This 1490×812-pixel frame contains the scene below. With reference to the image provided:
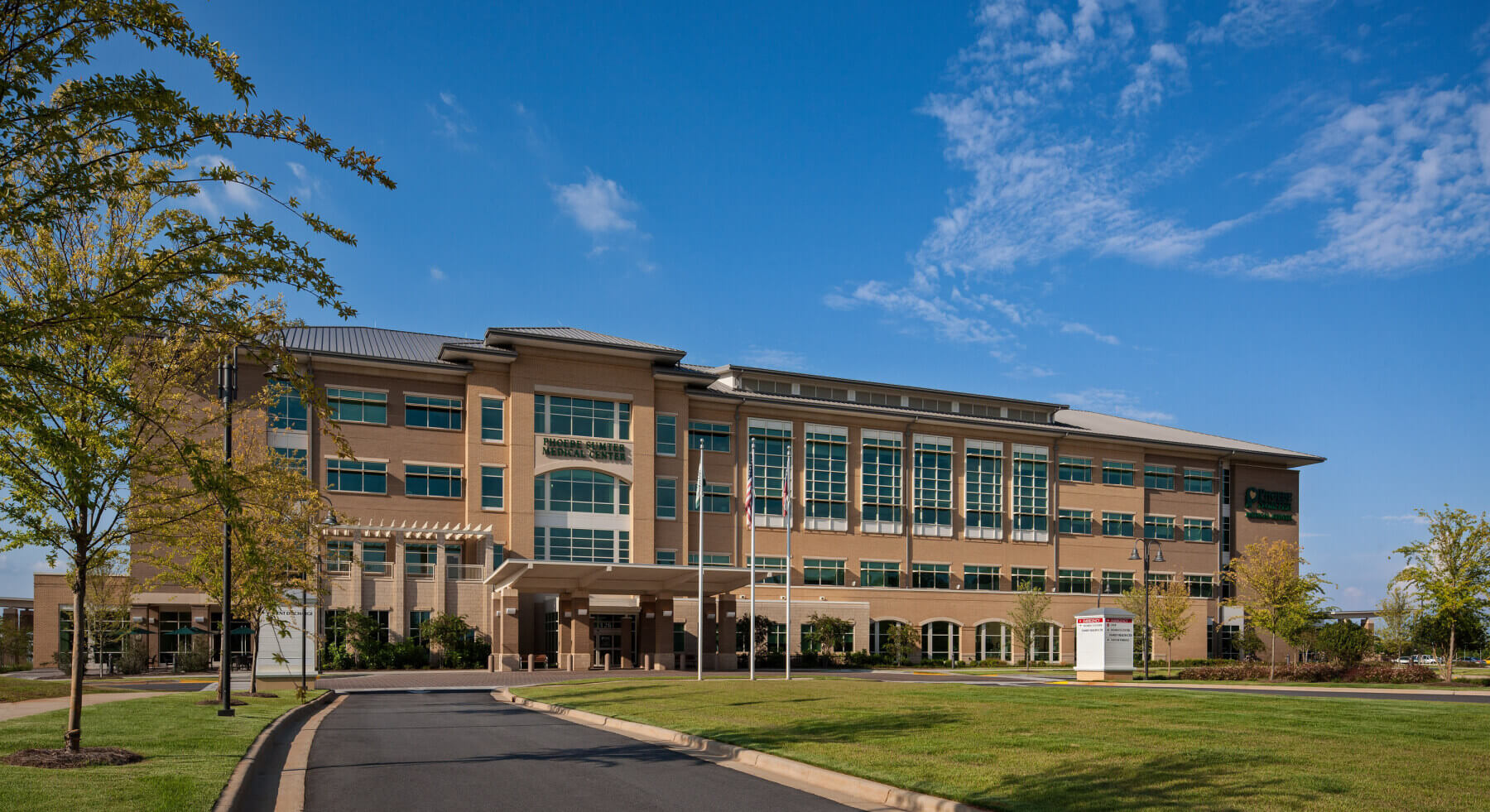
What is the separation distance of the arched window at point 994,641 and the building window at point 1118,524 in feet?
37.5

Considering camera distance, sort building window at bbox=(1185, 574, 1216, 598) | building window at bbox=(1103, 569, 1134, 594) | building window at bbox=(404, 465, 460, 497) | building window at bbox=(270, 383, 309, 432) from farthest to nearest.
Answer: building window at bbox=(1185, 574, 1216, 598), building window at bbox=(1103, 569, 1134, 594), building window at bbox=(404, 465, 460, 497), building window at bbox=(270, 383, 309, 432)

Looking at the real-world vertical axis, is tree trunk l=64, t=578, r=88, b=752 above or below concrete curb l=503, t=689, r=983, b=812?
above

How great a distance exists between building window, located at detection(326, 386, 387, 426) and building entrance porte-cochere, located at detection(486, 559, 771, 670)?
10.6 m

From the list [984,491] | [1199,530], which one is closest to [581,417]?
[984,491]

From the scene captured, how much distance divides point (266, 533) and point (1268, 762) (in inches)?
957

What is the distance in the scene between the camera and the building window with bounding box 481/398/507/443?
55.5m

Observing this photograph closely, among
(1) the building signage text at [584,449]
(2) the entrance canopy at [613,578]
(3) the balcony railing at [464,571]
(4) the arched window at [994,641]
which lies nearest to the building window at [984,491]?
(4) the arched window at [994,641]

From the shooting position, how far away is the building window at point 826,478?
2516 inches

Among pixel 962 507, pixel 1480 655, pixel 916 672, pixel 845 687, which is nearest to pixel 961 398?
pixel 962 507

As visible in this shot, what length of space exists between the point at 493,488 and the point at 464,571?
4.73m

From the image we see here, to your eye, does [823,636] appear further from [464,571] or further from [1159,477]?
[1159,477]

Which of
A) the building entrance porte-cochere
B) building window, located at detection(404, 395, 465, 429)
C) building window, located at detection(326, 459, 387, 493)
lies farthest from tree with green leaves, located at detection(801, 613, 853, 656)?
building window, located at detection(326, 459, 387, 493)

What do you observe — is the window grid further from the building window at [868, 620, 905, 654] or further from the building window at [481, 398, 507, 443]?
the building window at [481, 398, 507, 443]

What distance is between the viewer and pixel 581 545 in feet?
186
